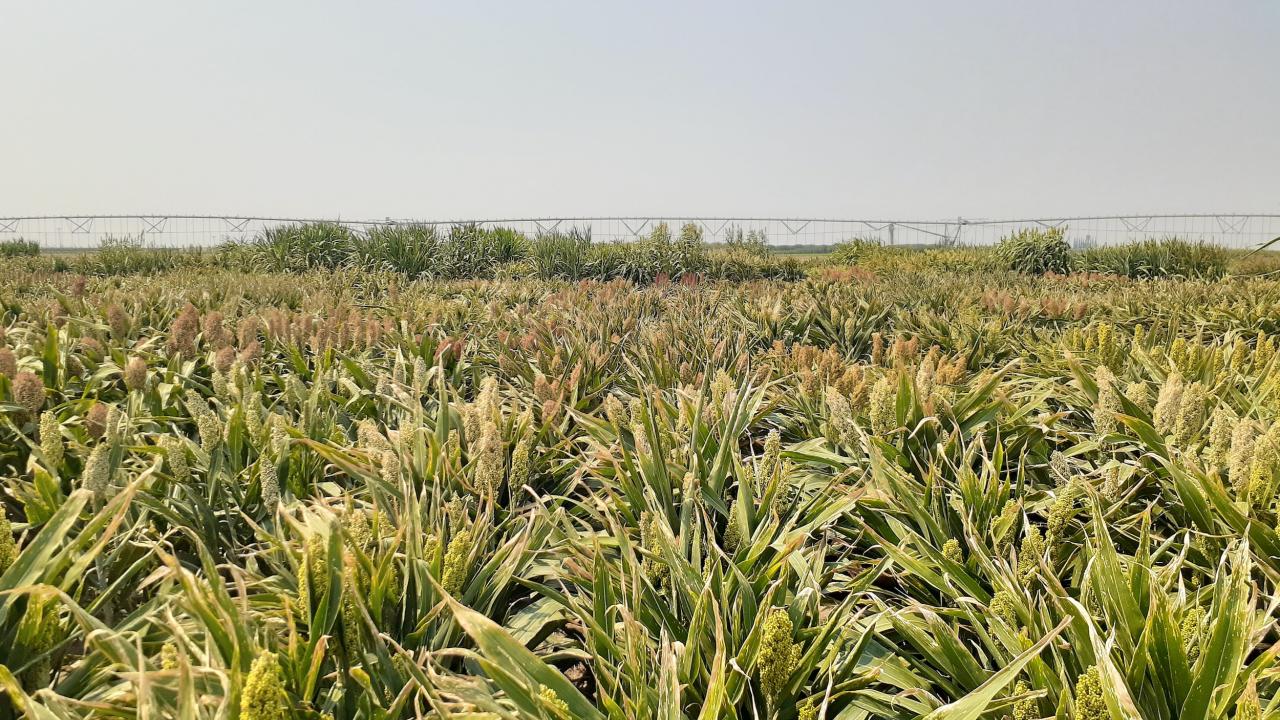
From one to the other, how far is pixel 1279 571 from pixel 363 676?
72.5 inches

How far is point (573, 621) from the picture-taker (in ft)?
5.49

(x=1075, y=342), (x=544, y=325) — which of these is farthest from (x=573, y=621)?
(x=1075, y=342)

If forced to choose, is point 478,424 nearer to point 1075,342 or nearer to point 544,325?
point 544,325

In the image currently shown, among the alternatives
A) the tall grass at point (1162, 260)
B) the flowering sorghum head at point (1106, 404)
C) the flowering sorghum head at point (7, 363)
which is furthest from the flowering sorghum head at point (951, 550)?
the tall grass at point (1162, 260)

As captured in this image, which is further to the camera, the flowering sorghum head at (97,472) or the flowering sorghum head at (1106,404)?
the flowering sorghum head at (1106,404)

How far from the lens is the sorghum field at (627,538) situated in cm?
116

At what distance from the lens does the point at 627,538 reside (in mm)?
1565

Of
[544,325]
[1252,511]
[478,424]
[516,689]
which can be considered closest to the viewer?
[516,689]

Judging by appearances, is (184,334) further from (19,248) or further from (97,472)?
(19,248)

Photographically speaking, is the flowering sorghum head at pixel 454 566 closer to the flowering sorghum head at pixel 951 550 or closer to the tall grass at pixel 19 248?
the flowering sorghum head at pixel 951 550

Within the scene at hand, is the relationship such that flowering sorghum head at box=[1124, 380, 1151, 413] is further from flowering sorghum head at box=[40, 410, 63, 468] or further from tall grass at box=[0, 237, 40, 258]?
tall grass at box=[0, 237, 40, 258]

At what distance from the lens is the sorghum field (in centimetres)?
116

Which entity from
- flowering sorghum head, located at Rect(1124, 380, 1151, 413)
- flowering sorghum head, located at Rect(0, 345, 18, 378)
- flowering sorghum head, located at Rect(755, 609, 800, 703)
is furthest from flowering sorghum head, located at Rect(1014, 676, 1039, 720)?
flowering sorghum head, located at Rect(0, 345, 18, 378)

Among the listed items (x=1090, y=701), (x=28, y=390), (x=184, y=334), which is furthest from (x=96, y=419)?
(x=1090, y=701)
